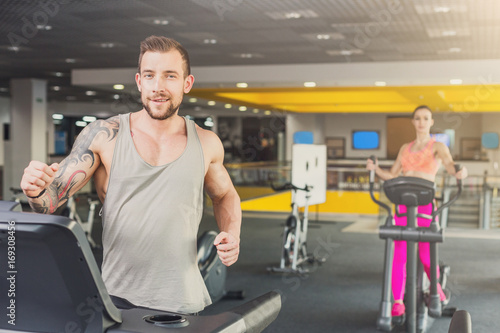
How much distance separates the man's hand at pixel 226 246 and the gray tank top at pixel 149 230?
119 mm

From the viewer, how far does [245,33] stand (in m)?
7.56

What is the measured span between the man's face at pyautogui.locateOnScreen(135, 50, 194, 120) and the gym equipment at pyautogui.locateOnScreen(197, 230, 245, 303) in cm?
273

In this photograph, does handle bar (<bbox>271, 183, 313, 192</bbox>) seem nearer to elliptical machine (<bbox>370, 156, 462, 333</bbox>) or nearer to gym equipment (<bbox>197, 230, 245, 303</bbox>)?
gym equipment (<bbox>197, 230, 245, 303</bbox>)

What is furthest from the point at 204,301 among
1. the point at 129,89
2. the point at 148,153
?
the point at 129,89

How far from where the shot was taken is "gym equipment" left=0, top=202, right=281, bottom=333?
0.93 m

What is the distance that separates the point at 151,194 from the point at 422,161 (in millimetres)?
3184

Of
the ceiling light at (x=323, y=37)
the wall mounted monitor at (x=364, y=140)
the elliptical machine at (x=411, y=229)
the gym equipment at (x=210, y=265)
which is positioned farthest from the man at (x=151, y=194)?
the wall mounted monitor at (x=364, y=140)

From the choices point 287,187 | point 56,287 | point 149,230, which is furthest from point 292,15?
point 56,287

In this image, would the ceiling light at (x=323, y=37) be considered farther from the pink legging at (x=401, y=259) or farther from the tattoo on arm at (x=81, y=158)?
the tattoo on arm at (x=81, y=158)

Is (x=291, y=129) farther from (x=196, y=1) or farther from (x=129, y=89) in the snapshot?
(x=196, y=1)

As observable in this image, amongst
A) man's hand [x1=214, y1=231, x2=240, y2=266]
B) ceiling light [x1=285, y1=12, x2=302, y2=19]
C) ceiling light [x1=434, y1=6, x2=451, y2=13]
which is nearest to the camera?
man's hand [x1=214, y1=231, x2=240, y2=266]

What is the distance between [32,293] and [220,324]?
1.10ft

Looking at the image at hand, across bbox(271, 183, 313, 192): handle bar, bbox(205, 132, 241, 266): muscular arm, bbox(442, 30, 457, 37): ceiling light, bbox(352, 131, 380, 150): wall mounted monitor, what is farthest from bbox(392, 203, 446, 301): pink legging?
bbox(352, 131, 380, 150): wall mounted monitor

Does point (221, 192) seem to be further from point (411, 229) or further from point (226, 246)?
point (411, 229)
